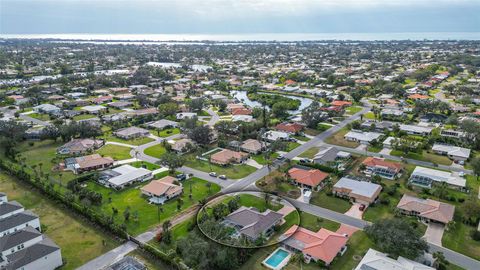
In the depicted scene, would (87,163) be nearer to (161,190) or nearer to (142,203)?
(142,203)

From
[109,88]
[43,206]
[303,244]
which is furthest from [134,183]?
[109,88]

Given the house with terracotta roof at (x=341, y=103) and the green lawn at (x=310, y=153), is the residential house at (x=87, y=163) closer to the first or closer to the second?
the green lawn at (x=310, y=153)

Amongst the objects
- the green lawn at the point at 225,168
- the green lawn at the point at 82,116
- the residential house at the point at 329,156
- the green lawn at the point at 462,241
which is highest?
the residential house at the point at 329,156

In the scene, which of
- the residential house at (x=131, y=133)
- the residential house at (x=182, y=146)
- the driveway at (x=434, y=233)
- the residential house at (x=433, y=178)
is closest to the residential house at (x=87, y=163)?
the residential house at (x=182, y=146)

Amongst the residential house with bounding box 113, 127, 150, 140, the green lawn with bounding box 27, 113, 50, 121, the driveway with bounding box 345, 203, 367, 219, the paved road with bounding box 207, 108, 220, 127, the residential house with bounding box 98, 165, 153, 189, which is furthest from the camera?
the green lawn with bounding box 27, 113, 50, 121

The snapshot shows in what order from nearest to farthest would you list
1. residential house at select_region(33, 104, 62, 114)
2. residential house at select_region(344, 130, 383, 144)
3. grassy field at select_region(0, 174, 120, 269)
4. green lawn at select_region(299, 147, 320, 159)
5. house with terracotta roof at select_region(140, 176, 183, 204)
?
grassy field at select_region(0, 174, 120, 269) → house with terracotta roof at select_region(140, 176, 183, 204) → green lawn at select_region(299, 147, 320, 159) → residential house at select_region(344, 130, 383, 144) → residential house at select_region(33, 104, 62, 114)

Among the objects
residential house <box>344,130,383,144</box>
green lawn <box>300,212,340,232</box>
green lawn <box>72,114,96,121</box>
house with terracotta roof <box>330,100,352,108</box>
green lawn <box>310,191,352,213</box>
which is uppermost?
house with terracotta roof <box>330,100,352,108</box>

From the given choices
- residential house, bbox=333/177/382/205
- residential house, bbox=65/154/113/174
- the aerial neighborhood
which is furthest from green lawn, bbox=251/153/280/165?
residential house, bbox=65/154/113/174

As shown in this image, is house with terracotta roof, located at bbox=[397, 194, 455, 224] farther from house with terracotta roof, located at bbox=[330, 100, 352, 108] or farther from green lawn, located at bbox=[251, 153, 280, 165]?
house with terracotta roof, located at bbox=[330, 100, 352, 108]
